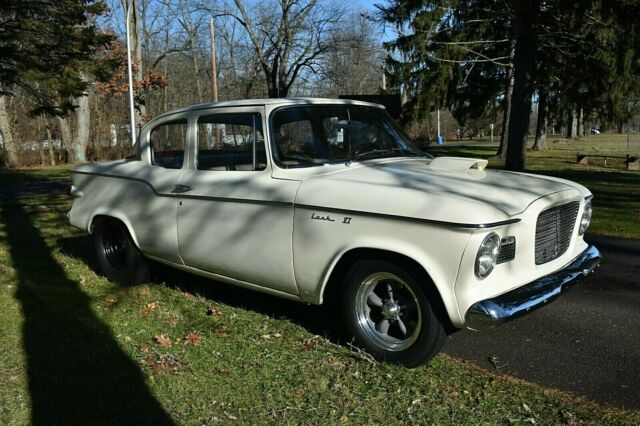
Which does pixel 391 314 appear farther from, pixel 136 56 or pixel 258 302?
pixel 136 56

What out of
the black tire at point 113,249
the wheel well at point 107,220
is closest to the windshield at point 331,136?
the wheel well at point 107,220

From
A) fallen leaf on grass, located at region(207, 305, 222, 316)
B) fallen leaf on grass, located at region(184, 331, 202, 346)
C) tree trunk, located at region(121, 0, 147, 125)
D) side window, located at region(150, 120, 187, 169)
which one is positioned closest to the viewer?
fallen leaf on grass, located at region(184, 331, 202, 346)

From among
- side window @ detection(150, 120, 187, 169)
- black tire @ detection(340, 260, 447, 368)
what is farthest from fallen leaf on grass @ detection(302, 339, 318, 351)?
side window @ detection(150, 120, 187, 169)

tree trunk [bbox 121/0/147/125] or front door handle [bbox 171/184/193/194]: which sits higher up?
tree trunk [bbox 121/0/147/125]

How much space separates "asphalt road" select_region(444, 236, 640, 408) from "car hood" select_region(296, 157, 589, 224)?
113 cm

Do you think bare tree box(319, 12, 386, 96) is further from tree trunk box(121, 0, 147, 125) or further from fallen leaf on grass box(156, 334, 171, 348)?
fallen leaf on grass box(156, 334, 171, 348)

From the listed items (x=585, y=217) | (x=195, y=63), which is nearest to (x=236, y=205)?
(x=585, y=217)

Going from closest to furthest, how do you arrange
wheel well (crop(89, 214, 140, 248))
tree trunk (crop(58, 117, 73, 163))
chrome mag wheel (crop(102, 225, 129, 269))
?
wheel well (crop(89, 214, 140, 248)), chrome mag wheel (crop(102, 225, 129, 269)), tree trunk (crop(58, 117, 73, 163))

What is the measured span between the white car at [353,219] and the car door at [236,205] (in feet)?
0.04

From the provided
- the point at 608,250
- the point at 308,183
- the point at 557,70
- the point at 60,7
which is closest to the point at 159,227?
the point at 308,183

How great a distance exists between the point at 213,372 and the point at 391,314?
1237mm

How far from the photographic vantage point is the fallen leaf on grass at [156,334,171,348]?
4.24 m

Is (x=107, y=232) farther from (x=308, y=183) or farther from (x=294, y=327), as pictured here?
(x=308, y=183)

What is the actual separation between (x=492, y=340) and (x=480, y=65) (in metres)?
25.2
